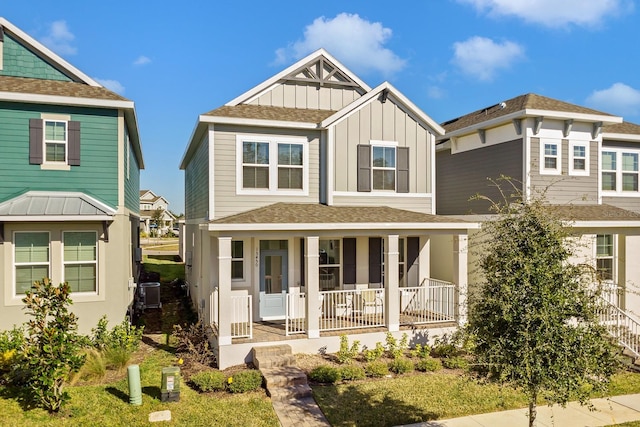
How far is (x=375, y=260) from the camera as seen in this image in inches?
527

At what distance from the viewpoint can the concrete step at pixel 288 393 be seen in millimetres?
8363

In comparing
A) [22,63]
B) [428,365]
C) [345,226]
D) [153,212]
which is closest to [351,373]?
[428,365]

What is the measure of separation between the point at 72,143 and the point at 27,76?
8.86ft

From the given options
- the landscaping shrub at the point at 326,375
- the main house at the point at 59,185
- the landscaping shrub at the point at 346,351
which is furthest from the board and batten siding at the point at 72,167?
the landscaping shrub at the point at 346,351

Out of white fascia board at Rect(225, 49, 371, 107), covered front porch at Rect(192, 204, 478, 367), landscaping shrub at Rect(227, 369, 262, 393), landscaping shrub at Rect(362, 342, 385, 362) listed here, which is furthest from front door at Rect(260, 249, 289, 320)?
white fascia board at Rect(225, 49, 371, 107)

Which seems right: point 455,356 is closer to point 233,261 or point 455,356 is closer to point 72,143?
point 233,261

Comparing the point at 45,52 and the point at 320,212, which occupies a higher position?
the point at 45,52

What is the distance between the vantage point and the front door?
1227 centimetres

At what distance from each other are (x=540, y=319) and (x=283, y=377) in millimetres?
5602

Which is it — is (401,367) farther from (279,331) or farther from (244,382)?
(244,382)

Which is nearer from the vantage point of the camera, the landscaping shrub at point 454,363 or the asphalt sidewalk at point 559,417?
the asphalt sidewalk at point 559,417

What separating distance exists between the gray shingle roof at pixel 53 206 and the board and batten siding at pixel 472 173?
1081cm

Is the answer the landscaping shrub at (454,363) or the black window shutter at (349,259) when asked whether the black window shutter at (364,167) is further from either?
the landscaping shrub at (454,363)

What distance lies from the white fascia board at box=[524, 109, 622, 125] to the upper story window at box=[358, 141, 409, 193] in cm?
407
